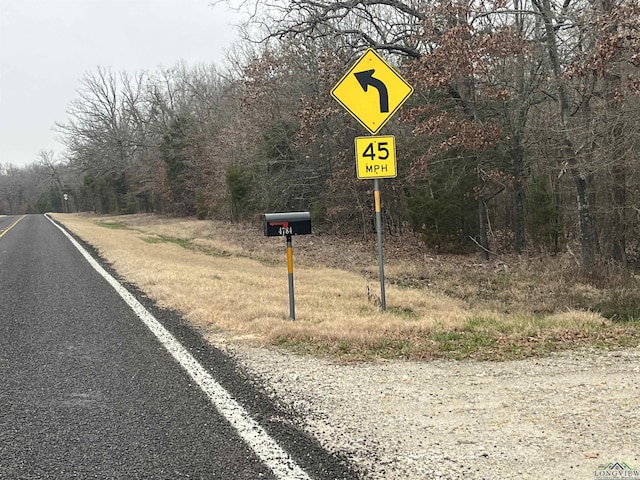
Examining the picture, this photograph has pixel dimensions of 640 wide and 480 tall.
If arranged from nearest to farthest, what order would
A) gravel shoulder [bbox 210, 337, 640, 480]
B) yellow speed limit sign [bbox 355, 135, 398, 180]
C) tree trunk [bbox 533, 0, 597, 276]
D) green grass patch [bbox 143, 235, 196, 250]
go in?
gravel shoulder [bbox 210, 337, 640, 480]
yellow speed limit sign [bbox 355, 135, 398, 180]
tree trunk [bbox 533, 0, 597, 276]
green grass patch [bbox 143, 235, 196, 250]

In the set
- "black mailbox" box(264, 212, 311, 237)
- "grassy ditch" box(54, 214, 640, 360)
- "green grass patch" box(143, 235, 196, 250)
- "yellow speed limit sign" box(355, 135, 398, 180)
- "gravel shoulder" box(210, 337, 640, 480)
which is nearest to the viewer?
"gravel shoulder" box(210, 337, 640, 480)

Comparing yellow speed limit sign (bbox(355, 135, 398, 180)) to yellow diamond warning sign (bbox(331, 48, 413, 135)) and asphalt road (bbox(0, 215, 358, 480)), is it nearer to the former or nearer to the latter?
yellow diamond warning sign (bbox(331, 48, 413, 135))

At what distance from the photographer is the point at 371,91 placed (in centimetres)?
695

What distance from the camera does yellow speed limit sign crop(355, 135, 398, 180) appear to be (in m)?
6.88

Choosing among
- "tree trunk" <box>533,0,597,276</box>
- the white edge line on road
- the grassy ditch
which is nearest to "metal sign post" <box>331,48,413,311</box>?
the grassy ditch

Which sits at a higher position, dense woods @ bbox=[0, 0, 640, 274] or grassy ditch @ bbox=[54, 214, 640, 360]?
dense woods @ bbox=[0, 0, 640, 274]

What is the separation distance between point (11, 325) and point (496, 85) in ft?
42.6

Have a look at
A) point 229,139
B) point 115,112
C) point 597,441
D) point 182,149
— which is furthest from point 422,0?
point 115,112

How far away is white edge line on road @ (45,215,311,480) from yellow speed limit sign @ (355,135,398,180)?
309 cm

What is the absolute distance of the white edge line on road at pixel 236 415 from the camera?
3.16m

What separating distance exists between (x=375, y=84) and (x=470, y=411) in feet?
14.7

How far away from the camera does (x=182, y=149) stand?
43.1 meters

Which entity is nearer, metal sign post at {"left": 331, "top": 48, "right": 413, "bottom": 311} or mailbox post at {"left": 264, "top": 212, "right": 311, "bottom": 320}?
mailbox post at {"left": 264, "top": 212, "right": 311, "bottom": 320}

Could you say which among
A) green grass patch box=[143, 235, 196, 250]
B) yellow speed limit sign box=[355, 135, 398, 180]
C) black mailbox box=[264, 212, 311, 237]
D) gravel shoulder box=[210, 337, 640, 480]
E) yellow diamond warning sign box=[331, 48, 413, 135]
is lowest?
gravel shoulder box=[210, 337, 640, 480]
